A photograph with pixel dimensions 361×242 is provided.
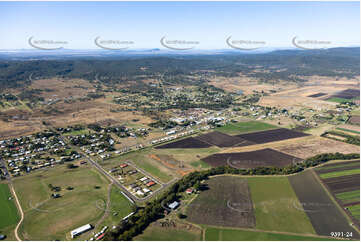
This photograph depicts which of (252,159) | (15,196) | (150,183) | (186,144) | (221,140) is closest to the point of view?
(15,196)

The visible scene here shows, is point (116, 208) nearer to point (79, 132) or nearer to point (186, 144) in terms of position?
point (186, 144)

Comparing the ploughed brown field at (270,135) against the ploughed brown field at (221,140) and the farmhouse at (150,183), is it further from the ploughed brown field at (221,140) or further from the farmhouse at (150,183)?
the farmhouse at (150,183)

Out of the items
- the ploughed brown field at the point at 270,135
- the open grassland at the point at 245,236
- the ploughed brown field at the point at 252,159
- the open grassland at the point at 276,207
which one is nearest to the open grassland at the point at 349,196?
the open grassland at the point at 276,207

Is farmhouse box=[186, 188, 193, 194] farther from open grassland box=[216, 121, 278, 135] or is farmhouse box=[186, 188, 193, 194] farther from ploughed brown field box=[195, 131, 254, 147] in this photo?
open grassland box=[216, 121, 278, 135]

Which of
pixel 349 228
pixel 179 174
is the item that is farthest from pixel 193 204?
pixel 349 228

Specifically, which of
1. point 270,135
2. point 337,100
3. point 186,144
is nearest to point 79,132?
point 186,144

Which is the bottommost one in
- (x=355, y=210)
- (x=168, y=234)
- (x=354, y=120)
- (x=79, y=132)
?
(x=79, y=132)

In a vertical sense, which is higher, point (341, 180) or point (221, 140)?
point (341, 180)
